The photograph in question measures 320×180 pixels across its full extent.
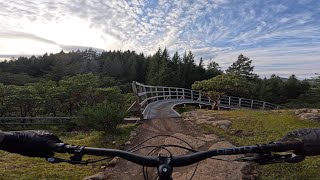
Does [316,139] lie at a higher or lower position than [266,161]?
higher

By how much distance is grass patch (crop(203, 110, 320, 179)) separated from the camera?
743cm

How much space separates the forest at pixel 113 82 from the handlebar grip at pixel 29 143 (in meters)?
11.9

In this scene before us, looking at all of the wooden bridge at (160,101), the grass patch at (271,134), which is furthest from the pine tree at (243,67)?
the grass patch at (271,134)

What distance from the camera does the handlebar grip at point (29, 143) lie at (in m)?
2.12

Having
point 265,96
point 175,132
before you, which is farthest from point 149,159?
point 265,96

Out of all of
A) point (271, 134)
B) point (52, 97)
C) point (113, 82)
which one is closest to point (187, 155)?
point (271, 134)

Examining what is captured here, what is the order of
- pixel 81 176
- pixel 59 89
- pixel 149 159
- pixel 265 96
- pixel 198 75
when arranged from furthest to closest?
pixel 198 75 < pixel 265 96 < pixel 59 89 < pixel 81 176 < pixel 149 159

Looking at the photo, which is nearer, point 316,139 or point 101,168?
point 316,139

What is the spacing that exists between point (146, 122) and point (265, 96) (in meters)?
54.1

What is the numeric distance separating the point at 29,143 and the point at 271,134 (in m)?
10.5

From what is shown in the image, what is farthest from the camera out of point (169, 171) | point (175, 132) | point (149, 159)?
point (175, 132)

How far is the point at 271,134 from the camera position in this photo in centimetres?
1130

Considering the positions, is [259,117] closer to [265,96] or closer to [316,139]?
[316,139]

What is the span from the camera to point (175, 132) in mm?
12227
